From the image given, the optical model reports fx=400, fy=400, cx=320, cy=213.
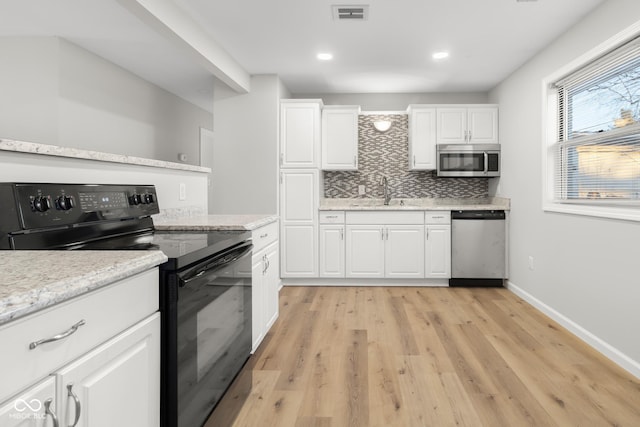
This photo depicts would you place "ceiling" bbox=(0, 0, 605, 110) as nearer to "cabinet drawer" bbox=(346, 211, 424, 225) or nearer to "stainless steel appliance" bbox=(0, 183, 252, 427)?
"stainless steel appliance" bbox=(0, 183, 252, 427)

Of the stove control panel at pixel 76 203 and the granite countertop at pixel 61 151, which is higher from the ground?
the granite countertop at pixel 61 151

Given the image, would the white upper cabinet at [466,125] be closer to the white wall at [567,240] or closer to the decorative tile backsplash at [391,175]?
the white wall at [567,240]

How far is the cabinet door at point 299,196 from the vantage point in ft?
14.9

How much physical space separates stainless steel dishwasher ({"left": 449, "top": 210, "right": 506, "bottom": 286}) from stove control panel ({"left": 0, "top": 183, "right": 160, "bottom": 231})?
3437 millimetres

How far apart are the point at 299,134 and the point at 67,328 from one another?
12.8 ft

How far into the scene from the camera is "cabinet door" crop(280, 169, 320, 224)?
455cm

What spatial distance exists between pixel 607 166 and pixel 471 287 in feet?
6.89

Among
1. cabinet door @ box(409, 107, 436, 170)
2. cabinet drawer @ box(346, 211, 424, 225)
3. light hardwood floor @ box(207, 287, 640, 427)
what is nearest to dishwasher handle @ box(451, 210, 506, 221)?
cabinet drawer @ box(346, 211, 424, 225)

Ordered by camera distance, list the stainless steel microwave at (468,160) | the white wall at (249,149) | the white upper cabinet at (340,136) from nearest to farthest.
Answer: the white wall at (249,149)
the stainless steel microwave at (468,160)
the white upper cabinet at (340,136)

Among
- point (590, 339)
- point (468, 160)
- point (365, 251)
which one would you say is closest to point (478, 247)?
point (468, 160)

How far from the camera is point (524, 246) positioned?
13.2 ft

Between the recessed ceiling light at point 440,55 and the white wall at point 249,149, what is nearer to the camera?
the recessed ceiling light at point 440,55

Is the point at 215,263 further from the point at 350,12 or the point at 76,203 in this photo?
the point at 350,12

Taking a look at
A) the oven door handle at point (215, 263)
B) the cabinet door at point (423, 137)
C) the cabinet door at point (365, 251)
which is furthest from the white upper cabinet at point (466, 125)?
the oven door handle at point (215, 263)
